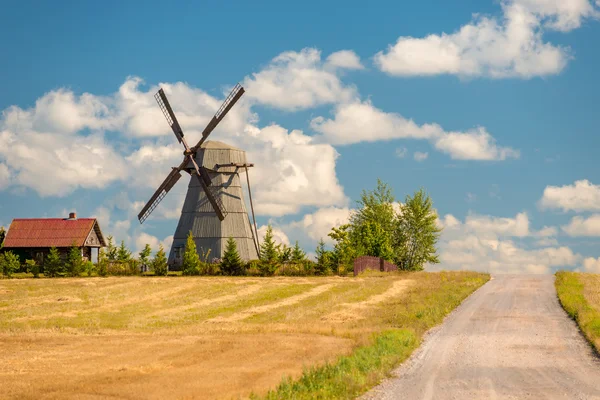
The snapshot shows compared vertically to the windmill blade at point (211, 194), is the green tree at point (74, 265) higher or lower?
lower

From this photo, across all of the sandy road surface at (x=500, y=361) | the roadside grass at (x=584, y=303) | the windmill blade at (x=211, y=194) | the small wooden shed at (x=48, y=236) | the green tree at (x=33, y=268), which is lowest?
the sandy road surface at (x=500, y=361)

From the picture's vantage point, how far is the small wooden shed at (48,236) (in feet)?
252

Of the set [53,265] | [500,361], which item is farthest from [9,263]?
[500,361]

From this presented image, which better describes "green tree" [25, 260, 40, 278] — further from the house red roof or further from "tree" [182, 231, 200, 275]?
"tree" [182, 231, 200, 275]

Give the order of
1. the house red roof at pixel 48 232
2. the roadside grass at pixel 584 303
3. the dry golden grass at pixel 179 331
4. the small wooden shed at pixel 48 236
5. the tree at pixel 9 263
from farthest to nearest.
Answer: the house red roof at pixel 48 232 → the small wooden shed at pixel 48 236 → the tree at pixel 9 263 → the roadside grass at pixel 584 303 → the dry golden grass at pixel 179 331

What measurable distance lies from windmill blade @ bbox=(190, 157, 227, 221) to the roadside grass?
3161 centimetres

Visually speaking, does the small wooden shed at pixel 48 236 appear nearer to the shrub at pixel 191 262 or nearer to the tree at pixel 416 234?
the shrub at pixel 191 262

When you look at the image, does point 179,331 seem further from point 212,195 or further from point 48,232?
point 48,232

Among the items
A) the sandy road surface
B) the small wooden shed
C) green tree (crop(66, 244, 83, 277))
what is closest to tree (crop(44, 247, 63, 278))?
green tree (crop(66, 244, 83, 277))

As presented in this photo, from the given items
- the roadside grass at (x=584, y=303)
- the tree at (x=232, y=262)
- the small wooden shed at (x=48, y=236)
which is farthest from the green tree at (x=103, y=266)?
the roadside grass at (x=584, y=303)

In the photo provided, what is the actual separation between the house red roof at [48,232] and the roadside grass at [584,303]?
159 ft

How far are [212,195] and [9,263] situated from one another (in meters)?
20.6

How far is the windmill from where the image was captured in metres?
71.9

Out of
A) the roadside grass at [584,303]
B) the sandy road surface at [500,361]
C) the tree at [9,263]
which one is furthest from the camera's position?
the tree at [9,263]
